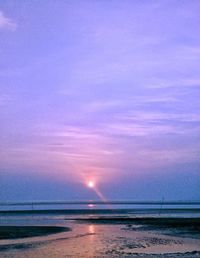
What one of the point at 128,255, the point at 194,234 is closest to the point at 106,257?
the point at 128,255

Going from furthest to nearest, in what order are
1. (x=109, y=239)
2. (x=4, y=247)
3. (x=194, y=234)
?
(x=194, y=234), (x=109, y=239), (x=4, y=247)

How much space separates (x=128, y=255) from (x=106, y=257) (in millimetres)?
1602

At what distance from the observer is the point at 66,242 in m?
35.0

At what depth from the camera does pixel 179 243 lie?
112ft

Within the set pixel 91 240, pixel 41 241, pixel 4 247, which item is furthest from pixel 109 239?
pixel 4 247

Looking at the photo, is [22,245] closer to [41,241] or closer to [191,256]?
[41,241]

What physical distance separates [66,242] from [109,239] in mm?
3415

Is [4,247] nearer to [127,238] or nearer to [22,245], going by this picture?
[22,245]

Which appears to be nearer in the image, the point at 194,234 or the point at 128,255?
the point at 128,255

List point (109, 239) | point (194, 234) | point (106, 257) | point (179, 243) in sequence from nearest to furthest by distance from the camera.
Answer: point (106, 257)
point (179, 243)
point (109, 239)
point (194, 234)

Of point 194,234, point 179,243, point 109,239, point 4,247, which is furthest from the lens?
point 194,234

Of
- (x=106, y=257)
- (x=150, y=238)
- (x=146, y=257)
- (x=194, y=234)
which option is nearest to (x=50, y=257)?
(x=106, y=257)

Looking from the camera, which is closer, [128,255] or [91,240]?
[128,255]

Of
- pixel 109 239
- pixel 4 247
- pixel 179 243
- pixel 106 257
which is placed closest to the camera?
pixel 106 257
